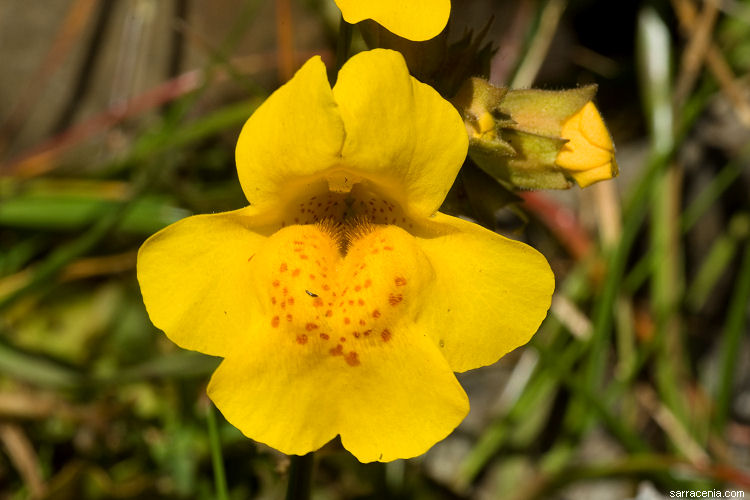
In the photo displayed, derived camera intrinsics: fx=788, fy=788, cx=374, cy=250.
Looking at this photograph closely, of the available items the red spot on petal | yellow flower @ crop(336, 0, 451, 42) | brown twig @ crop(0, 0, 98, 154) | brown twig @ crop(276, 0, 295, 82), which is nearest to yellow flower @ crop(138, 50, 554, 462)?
the red spot on petal

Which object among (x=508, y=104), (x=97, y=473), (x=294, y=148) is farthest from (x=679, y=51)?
(x=97, y=473)

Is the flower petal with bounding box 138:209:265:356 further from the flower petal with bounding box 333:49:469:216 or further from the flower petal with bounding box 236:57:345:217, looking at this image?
the flower petal with bounding box 333:49:469:216

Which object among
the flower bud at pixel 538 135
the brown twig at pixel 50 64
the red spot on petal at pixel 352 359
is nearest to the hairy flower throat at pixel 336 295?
the red spot on petal at pixel 352 359

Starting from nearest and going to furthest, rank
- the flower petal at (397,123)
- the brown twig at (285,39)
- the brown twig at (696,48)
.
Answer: the flower petal at (397,123)
the brown twig at (285,39)
the brown twig at (696,48)

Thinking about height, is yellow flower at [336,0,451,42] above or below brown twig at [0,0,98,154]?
above

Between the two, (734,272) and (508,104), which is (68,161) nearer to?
(508,104)

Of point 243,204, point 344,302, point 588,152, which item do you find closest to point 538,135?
point 588,152

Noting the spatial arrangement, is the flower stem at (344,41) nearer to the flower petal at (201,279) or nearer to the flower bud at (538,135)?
the flower bud at (538,135)
